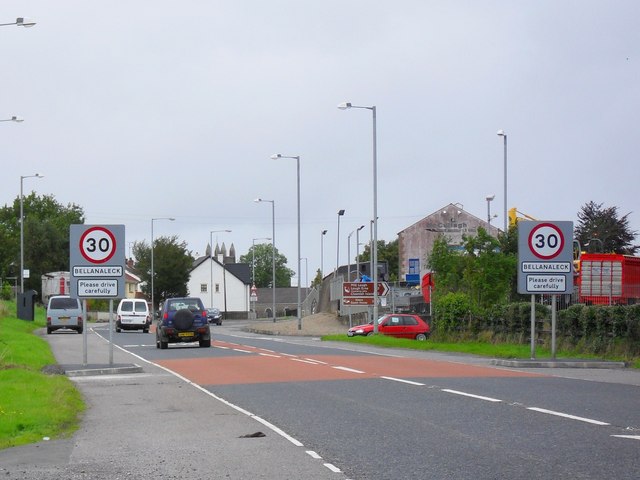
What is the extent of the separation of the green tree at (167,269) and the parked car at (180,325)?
260ft

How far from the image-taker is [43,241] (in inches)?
4525

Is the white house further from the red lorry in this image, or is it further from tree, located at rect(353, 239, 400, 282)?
the red lorry

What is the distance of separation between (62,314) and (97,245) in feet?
106

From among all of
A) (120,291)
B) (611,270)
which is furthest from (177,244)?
(120,291)

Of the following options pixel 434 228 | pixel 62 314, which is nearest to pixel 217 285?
pixel 434 228

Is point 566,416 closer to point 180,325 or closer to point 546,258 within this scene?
point 546,258

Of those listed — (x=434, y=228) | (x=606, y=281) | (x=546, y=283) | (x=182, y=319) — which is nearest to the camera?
(x=546, y=283)

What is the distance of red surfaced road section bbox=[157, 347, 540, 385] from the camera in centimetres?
2208

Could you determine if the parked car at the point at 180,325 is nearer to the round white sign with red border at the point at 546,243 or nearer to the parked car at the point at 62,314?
the round white sign with red border at the point at 546,243

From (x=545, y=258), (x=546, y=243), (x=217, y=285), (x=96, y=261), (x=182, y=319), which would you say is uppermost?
(x=546, y=243)

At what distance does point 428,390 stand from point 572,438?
256 inches

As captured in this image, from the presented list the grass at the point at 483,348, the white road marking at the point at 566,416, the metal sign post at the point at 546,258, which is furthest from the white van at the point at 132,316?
the white road marking at the point at 566,416

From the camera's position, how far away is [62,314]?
55.2m

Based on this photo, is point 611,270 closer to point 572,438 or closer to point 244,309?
point 572,438
